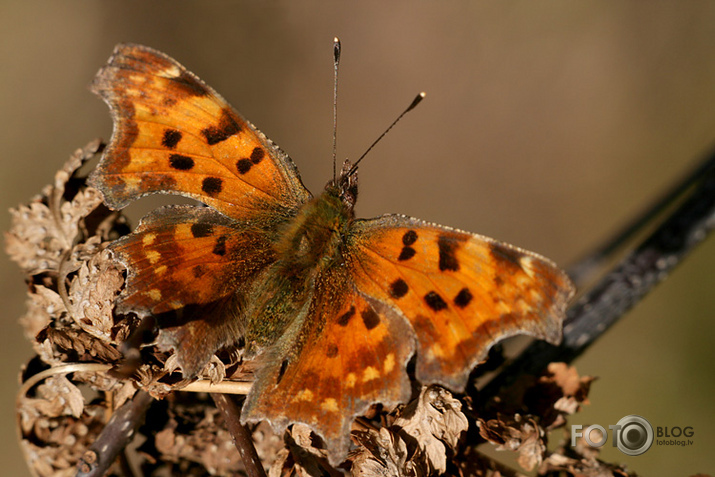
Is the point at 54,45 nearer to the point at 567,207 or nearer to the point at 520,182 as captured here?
the point at 520,182

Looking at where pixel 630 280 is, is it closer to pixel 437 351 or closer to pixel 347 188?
pixel 437 351

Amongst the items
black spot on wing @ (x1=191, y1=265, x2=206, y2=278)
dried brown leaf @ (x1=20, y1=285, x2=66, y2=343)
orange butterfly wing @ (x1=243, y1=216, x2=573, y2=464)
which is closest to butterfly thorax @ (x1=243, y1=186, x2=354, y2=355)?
orange butterfly wing @ (x1=243, y1=216, x2=573, y2=464)

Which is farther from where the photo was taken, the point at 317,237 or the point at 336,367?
the point at 317,237

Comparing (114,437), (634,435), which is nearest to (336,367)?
(114,437)

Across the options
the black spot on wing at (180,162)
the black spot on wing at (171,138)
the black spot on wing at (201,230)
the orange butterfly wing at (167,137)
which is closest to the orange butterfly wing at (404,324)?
the black spot on wing at (201,230)

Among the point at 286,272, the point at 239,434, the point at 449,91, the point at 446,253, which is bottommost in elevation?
the point at 239,434

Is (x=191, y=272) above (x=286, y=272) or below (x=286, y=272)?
below

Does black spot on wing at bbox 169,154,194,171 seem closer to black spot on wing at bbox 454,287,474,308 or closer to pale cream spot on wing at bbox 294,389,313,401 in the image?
pale cream spot on wing at bbox 294,389,313,401
